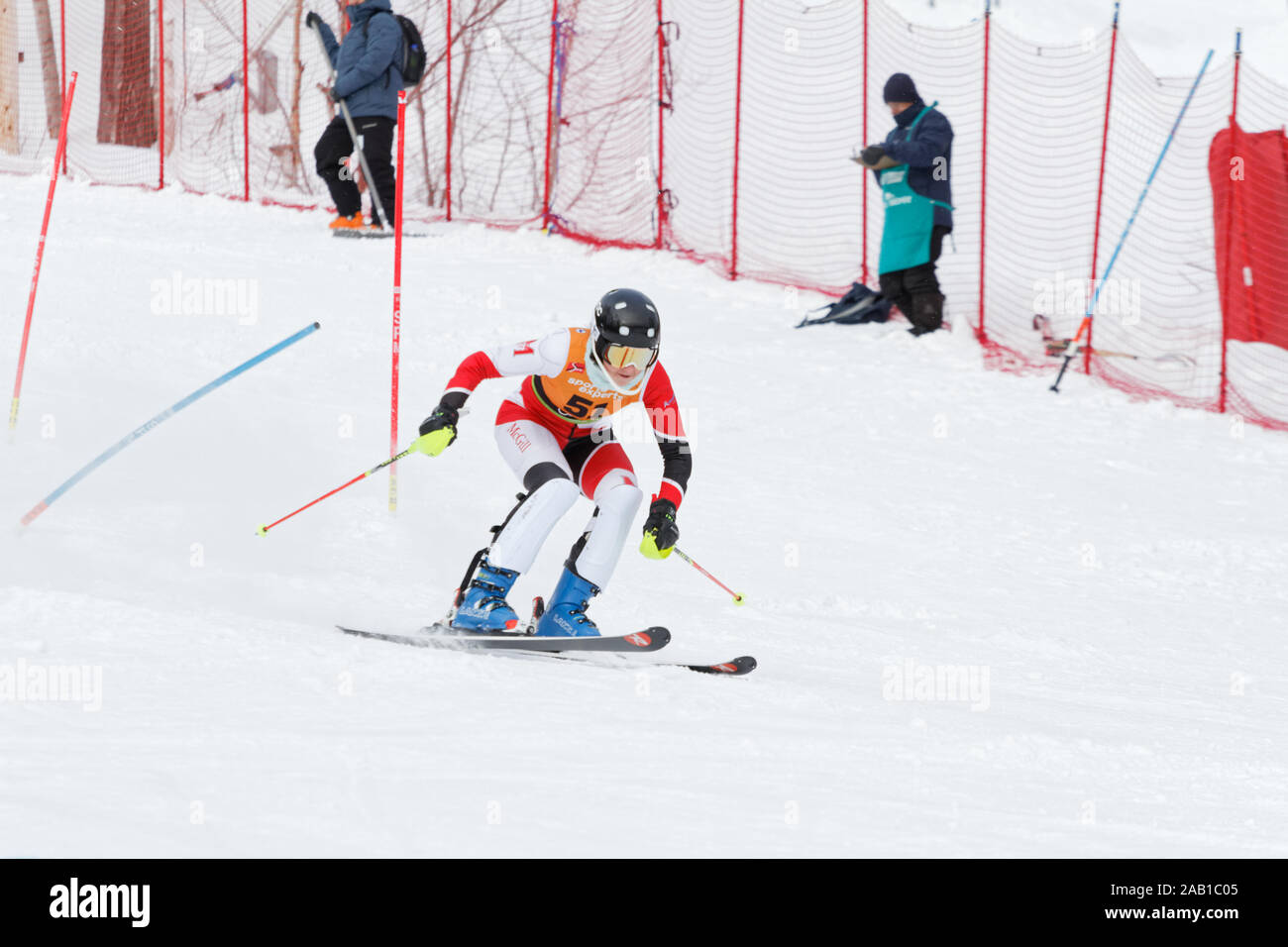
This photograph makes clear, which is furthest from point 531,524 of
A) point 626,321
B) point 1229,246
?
point 1229,246

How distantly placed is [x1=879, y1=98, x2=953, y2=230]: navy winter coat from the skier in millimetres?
4843

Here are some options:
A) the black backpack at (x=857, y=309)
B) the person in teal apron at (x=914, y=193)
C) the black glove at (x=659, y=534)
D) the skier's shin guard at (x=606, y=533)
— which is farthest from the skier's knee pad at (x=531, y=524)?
the black backpack at (x=857, y=309)

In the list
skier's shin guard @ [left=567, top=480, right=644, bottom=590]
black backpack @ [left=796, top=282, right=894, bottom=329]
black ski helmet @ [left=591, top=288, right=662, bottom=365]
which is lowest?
skier's shin guard @ [left=567, top=480, right=644, bottom=590]


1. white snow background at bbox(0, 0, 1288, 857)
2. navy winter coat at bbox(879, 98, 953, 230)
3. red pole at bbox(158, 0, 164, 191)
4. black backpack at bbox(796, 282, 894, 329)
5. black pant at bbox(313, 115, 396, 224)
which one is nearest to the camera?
white snow background at bbox(0, 0, 1288, 857)

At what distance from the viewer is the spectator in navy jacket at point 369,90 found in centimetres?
1094

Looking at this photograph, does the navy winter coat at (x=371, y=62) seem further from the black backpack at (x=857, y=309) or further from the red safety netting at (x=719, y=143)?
the black backpack at (x=857, y=309)

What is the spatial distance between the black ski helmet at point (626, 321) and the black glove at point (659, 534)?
583 mm

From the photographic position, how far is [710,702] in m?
4.32

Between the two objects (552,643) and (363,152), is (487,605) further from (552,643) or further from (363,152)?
(363,152)

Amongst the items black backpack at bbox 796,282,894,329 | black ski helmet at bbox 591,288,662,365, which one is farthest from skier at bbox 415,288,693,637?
black backpack at bbox 796,282,894,329

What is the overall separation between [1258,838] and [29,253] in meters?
9.17

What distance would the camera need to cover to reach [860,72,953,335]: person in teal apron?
30.7ft

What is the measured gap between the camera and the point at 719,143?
1498 centimetres

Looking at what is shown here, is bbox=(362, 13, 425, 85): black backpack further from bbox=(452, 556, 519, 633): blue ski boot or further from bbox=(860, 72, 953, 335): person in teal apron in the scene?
bbox=(452, 556, 519, 633): blue ski boot
